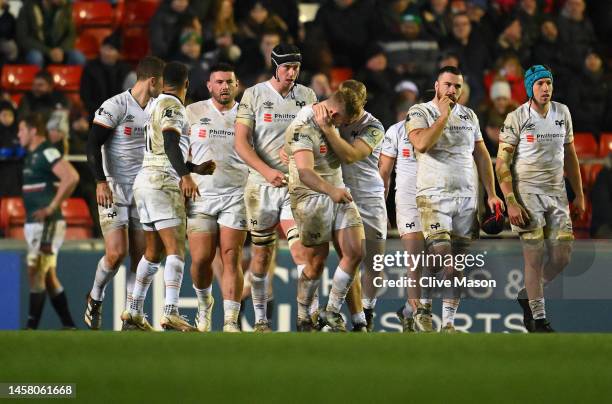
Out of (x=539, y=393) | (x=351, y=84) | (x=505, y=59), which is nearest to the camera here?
(x=539, y=393)

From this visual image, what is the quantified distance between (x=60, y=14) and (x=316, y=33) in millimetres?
2598

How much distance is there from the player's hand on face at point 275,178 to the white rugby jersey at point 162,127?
677 millimetres

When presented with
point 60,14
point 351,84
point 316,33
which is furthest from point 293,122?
point 60,14

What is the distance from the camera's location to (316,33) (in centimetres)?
1395

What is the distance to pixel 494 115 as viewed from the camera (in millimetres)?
12062

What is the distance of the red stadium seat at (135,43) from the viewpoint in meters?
14.7

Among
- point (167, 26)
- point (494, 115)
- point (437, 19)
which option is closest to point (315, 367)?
point (494, 115)

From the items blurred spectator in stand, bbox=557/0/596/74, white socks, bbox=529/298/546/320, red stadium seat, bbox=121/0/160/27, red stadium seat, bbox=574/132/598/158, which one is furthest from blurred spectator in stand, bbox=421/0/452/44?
white socks, bbox=529/298/546/320

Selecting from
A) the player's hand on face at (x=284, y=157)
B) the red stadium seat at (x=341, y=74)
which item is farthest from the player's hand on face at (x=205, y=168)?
the red stadium seat at (x=341, y=74)

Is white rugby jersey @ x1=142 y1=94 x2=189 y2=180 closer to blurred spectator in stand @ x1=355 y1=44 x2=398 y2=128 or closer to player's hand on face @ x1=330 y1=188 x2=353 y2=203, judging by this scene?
player's hand on face @ x1=330 y1=188 x2=353 y2=203

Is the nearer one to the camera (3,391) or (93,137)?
(3,391)

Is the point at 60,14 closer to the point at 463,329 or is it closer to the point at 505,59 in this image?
the point at 505,59

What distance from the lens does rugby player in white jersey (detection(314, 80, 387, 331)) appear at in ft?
32.9

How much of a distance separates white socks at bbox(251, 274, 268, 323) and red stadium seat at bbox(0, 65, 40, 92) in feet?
15.9
